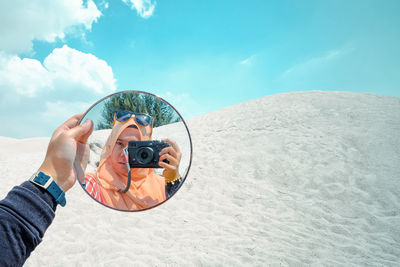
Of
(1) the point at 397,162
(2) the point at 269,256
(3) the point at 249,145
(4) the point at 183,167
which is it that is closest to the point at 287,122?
(3) the point at 249,145

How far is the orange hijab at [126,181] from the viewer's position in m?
0.68

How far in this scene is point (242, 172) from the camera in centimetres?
760

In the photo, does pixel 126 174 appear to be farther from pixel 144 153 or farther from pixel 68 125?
pixel 68 125

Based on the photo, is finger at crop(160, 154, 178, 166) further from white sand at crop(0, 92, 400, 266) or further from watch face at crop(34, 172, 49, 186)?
white sand at crop(0, 92, 400, 266)

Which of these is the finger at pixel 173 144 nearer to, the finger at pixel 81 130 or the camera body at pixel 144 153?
the camera body at pixel 144 153

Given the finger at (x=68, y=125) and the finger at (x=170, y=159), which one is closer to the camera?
the finger at (x=170, y=159)

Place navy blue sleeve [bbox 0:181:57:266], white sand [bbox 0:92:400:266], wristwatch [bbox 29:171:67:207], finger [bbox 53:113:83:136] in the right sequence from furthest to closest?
white sand [bbox 0:92:400:266], finger [bbox 53:113:83:136], wristwatch [bbox 29:171:67:207], navy blue sleeve [bbox 0:181:57:266]

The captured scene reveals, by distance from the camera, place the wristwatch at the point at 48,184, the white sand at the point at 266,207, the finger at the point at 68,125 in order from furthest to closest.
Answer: the white sand at the point at 266,207
the finger at the point at 68,125
the wristwatch at the point at 48,184

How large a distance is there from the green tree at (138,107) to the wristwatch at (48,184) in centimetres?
20

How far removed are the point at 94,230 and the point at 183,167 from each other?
178 inches

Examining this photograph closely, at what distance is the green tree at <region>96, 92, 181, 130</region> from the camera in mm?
771

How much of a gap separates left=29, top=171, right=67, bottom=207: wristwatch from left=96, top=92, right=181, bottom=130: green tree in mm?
196

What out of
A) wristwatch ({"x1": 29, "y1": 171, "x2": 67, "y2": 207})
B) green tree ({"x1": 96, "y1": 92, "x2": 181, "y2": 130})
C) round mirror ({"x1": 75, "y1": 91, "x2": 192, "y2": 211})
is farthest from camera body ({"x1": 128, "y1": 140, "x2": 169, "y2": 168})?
wristwatch ({"x1": 29, "y1": 171, "x2": 67, "y2": 207})

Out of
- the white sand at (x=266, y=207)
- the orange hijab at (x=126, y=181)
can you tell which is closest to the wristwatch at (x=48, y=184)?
the orange hijab at (x=126, y=181)
